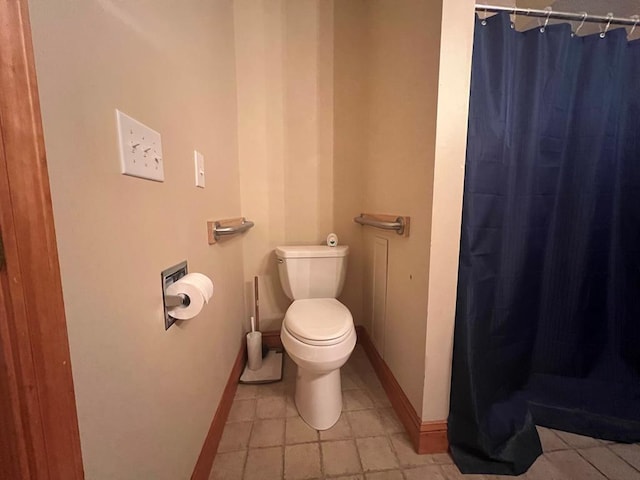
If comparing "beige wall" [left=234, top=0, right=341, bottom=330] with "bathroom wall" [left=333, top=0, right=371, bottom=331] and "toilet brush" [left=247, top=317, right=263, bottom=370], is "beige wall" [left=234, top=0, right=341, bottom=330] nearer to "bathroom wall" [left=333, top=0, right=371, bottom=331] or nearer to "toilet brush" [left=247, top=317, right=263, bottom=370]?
"bathroom wall" [left=333, top=0, right=371, bottom=331]

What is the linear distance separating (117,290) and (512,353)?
143cm

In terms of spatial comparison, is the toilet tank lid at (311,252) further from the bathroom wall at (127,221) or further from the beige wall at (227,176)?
the bathroom wall at (127,221)

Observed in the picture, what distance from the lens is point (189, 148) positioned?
812 millimetres

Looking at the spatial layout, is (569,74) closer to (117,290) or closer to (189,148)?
(189,148)

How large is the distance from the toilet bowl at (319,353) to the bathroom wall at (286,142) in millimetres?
557

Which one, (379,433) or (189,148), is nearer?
(189,148)

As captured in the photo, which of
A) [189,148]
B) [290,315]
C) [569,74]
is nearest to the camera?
[189,148]

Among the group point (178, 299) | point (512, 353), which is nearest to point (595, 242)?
point (512, 353)

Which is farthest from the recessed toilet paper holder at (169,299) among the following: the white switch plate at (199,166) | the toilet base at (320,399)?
the toilet base at (320,399)

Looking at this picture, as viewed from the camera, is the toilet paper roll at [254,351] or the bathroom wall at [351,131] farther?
the bathroom wall at [351,131]

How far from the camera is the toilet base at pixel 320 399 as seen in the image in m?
1.08

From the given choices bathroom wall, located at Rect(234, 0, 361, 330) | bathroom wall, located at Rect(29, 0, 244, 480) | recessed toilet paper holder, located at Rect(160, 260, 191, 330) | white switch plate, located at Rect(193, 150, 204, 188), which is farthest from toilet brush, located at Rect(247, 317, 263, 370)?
white switch plate, located at Rect(193, 150, 204, 188)

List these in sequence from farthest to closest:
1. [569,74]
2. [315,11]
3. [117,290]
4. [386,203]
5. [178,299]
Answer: [315,11] < [386,203] < [569,74] < [178,299] < [117,290]

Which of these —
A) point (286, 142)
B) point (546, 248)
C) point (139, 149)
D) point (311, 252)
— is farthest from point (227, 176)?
point (546, 248)
